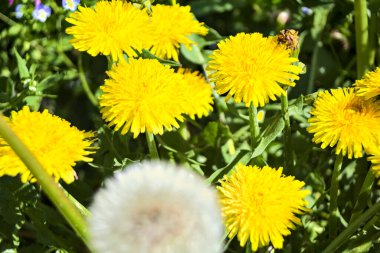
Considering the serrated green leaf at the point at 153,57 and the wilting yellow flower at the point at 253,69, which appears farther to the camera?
the serrated green leaf at the point at 153,57

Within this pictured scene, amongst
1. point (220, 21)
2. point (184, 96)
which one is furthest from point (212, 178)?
point (220, 21)

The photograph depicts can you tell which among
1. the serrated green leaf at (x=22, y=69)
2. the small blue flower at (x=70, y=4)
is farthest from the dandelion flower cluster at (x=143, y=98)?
the small blue flower at (x=70, y=4)

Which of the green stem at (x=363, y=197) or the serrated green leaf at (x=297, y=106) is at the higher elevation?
the serrated green leaf at (x=297, y=106)

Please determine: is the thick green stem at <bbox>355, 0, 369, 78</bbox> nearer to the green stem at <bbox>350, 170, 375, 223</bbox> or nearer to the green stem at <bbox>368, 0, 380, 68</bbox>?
the green stem at <bbox>368, 0, 380, 68</bbox>

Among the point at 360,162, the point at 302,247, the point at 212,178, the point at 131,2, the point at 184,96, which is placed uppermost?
the point at 131,2

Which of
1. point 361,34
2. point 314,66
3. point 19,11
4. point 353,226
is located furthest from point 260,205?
point 19,11

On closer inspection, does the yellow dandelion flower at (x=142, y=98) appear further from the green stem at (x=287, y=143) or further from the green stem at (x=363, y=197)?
the green stem at (x=363, y=197)

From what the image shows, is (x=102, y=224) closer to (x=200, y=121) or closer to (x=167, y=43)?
(x=167, y=43)
